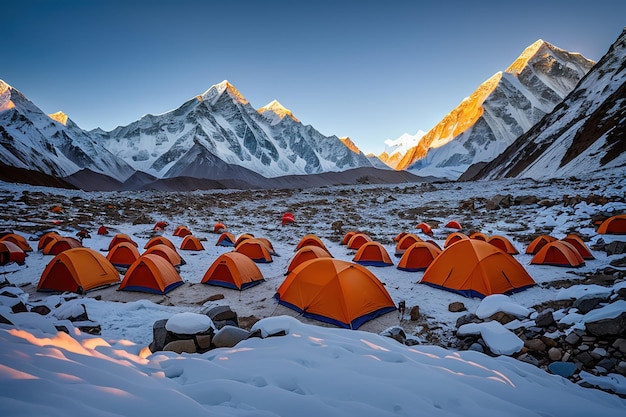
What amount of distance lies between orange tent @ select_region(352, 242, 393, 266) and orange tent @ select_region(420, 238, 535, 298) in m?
2.98

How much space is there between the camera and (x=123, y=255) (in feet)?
35.7

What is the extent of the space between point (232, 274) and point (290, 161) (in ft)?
637

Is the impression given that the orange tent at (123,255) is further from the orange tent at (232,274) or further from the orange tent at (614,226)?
the orange tent at (614,226)

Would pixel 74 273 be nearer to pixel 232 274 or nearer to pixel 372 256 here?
pixel 232 274

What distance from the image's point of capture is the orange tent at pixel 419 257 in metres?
10.7

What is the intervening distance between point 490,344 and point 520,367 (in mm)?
672

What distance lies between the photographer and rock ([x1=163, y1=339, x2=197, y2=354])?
4.41 metres

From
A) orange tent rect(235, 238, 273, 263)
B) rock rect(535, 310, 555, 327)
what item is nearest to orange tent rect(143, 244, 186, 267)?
orange tent rect(235, 238, 273, 263)

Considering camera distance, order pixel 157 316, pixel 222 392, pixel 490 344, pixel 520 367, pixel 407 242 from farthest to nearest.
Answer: pixel 407 242
pixel 157 316
pixel 490 344
pixel 520 367
pixel 222 392

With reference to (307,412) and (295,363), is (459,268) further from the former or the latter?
(307,412)

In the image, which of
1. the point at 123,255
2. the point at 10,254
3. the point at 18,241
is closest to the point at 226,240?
the point at 123,255

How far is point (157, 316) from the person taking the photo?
6.39 metres

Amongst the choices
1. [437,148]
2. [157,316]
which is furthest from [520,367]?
[437,148]

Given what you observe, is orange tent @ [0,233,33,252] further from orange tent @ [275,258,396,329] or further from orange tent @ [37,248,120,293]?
orange tent @ [275,258,396,329]
